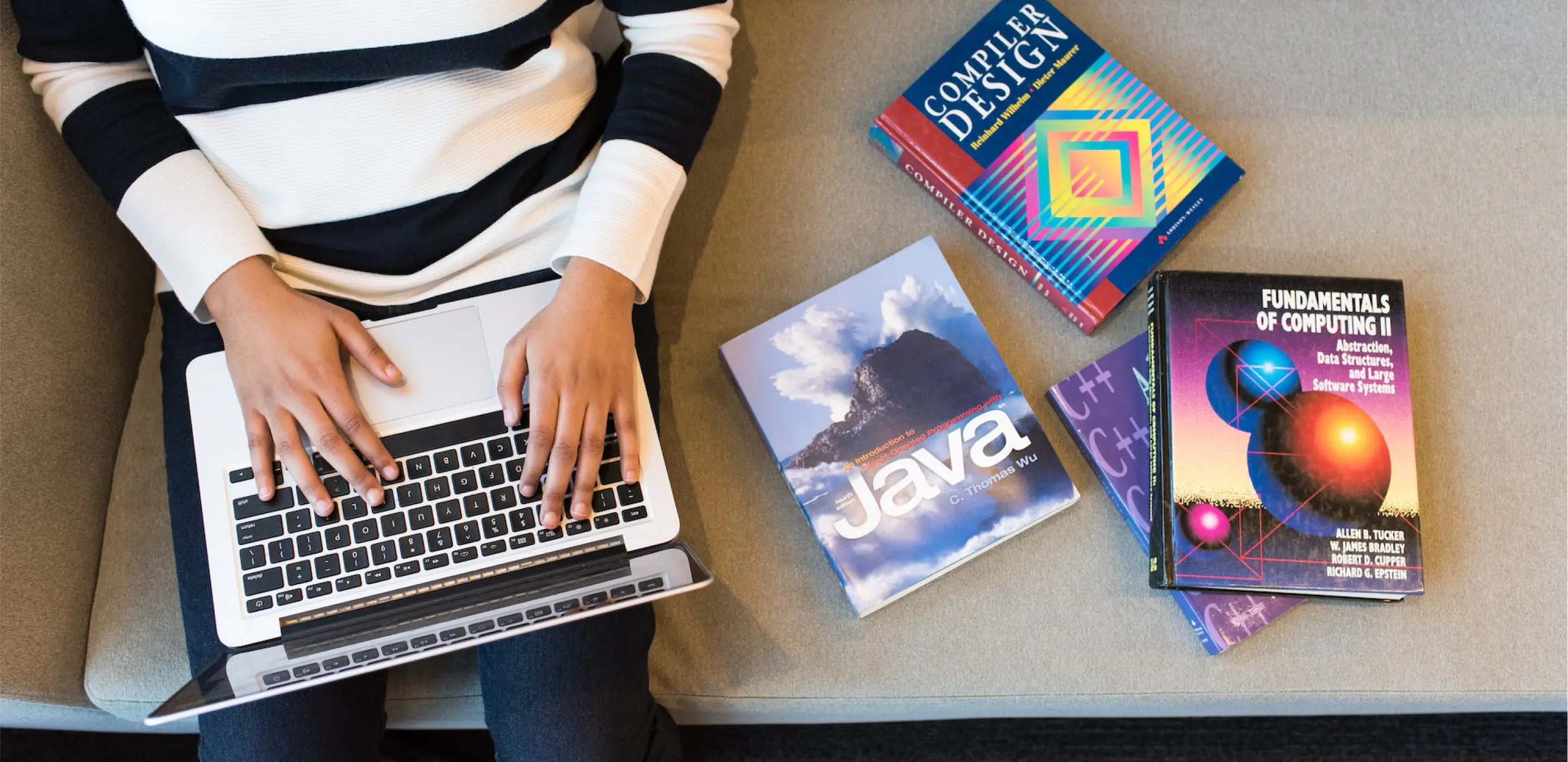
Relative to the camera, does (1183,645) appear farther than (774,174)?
No

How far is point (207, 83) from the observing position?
79cm

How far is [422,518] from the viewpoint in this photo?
2.72ft

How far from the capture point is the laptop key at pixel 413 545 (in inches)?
32.2

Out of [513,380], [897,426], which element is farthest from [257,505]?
[897,426]

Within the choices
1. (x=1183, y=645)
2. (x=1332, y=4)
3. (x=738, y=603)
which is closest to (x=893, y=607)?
(x=738, y=603)

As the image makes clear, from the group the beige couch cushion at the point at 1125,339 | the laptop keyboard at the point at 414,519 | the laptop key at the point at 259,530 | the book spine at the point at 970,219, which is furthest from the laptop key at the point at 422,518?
the book spine at the point at 970,219

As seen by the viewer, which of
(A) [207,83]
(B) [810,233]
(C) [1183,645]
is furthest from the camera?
(B) [810,233]

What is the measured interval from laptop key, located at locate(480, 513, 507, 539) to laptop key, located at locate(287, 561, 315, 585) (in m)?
0.14

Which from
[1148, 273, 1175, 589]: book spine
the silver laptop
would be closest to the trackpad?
the silver laptop

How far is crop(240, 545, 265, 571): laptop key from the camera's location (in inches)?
31.7

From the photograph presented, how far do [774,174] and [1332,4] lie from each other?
0.63 meters

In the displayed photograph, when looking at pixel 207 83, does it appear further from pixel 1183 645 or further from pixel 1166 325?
pixel 1183 645

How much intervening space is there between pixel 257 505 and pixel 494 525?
0.19 meters

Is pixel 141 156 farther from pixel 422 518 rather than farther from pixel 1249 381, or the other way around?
pixel 1249 381
